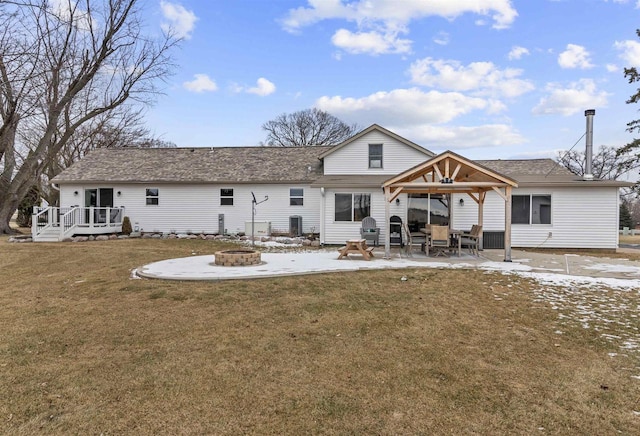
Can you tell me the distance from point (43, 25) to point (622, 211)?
132 feet

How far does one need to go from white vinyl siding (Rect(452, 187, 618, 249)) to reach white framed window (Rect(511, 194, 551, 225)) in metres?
0.13

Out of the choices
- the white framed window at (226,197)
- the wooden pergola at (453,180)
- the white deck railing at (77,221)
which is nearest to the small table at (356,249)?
the wooden pergola at (453,180)

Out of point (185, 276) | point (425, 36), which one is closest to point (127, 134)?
point (425, 36)

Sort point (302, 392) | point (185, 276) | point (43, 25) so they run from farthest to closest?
point (43, 25)
point (185, 276)
point (302, 392)

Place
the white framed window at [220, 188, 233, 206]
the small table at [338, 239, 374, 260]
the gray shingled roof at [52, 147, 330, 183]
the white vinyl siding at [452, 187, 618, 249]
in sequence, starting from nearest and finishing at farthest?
the small table at [338, 239, 374, 260]
the white vinyl siding at [452, 187, 618, 249]
the gray shingled roof at [52, 147, 330, 183]
the white framed window at [220, 188, 233, 206]

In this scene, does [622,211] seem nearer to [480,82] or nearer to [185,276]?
[480,82]

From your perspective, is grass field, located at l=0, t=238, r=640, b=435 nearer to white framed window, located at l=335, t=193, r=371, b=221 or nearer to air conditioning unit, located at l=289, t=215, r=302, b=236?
white framed window, located at l=335, t=193, r=371, b=221

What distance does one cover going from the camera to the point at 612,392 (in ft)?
10.3

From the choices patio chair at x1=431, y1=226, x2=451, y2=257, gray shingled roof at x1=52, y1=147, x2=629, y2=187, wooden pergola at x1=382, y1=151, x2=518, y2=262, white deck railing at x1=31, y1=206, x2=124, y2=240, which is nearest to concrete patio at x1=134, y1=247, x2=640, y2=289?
patio chair at x1=431, y1=226, x2=451, y2=257

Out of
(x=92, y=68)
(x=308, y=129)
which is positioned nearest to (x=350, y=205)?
(x=92, y=68)

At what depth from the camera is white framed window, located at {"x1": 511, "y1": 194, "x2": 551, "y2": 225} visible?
1331cm

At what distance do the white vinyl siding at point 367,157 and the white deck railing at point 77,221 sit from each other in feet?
33.5

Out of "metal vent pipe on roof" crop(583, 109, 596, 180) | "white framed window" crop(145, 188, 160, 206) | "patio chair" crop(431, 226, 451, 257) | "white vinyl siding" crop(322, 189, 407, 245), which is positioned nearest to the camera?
"patio chair" crop(431, 226, 451, 257)

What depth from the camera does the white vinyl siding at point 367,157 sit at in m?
15.4
